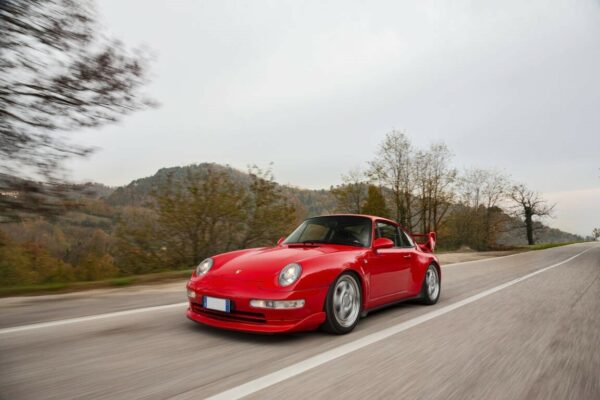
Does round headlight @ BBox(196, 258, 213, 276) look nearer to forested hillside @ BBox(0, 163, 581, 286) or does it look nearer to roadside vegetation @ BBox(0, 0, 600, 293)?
roadside vegetation @ BBox(0, 0, 600, 293)

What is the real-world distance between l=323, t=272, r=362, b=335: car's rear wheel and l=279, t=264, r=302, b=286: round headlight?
41 centimetres

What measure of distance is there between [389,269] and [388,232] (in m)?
0.71

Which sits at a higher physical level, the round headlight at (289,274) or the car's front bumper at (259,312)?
the round headlight at (289,274)

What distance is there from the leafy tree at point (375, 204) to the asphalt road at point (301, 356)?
36643mm

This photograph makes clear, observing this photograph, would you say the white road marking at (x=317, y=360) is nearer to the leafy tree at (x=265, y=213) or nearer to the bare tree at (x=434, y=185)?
the leafy tree at (x=265, y=213)

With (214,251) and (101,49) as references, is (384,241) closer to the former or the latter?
(101,49)

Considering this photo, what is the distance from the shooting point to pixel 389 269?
545 cm

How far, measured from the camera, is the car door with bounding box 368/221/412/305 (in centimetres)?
513

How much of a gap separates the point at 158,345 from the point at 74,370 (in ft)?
2.72

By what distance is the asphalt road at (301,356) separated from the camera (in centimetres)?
283

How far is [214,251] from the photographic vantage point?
17516 millimetres


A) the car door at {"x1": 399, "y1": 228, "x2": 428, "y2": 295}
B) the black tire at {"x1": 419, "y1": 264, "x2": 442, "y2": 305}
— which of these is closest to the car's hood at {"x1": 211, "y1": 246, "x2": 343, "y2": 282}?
the car door at {"x1": 399, "y1": 228, "x2": 428, "y2": 295}

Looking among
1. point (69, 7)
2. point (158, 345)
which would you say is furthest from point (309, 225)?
point (69, 7)

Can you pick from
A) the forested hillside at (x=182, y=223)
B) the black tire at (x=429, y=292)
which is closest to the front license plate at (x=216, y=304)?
the black tire at (x=429, y=292)
